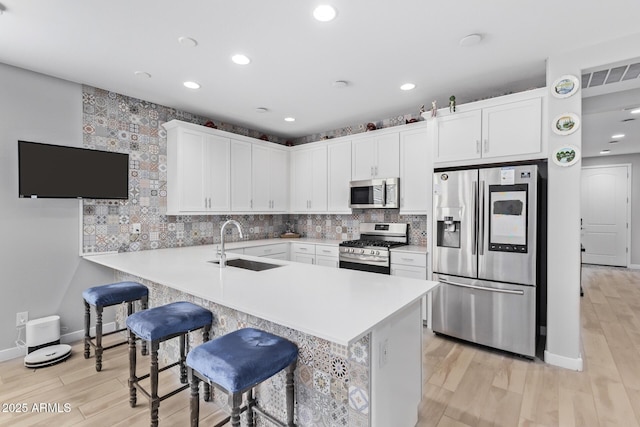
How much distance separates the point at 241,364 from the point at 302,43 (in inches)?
86.9

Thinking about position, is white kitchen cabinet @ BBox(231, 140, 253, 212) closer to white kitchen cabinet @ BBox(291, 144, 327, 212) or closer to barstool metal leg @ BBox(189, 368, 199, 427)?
white kitchen cabinet @ BBox(291, 144, 327, 212)

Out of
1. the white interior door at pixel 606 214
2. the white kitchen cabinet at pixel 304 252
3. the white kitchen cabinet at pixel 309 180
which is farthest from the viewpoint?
the white interior door at pixel 606 214

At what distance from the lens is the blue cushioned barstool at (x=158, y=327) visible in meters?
1.81

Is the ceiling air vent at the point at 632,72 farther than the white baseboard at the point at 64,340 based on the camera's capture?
No

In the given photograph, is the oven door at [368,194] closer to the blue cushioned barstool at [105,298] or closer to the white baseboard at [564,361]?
the white baseboard at [564,361]

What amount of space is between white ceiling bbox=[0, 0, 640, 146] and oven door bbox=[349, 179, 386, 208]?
1.10m

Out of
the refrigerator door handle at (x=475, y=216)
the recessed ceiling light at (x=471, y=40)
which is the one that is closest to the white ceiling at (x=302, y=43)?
the recessed ceiling light at (x=471, y=40)

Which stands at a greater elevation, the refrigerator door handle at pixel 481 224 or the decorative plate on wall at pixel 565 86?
the decorative plate on wall at pixel 565 86

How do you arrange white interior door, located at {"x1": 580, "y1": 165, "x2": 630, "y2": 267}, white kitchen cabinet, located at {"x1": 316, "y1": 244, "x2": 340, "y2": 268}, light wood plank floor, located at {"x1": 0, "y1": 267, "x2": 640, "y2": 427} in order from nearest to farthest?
light wood plank floor, located at {"x1": 0, "y1": 267, "x2": 640, "y2": 427} < white kitchen cabinet, located at {"x1": 316, "y1": 244, "x2": 340, "y2": 268} < white interior door, located at {"x1": 580, "y1": 165, "x2": 630, "y2": 267}

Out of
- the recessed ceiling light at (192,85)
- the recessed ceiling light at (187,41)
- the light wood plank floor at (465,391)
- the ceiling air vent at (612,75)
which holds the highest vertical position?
the recessed ceiling light at (192,85)

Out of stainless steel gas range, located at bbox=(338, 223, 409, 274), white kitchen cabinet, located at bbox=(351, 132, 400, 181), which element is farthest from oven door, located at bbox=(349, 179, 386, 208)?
stainless steel gas range, located at bbox=(338, 223, 409, 274)

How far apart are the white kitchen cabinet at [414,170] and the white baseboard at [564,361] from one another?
179 centimetres

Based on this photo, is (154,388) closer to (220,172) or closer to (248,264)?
(248,264)

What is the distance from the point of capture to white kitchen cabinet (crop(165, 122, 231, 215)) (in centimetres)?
356
